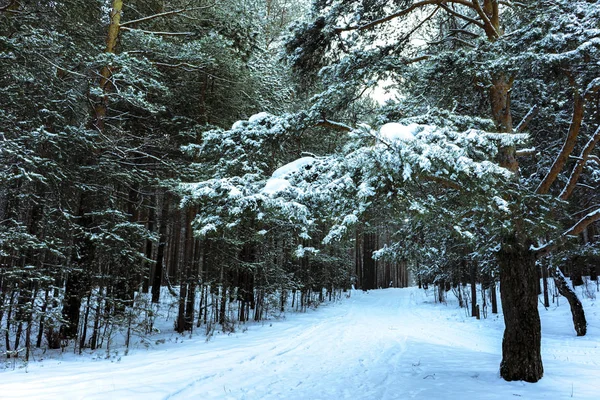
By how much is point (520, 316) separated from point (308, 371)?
398 cm

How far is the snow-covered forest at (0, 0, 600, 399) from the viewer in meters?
4.27

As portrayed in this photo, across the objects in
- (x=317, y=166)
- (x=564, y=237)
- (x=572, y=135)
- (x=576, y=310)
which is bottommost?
(x=576, y=310)

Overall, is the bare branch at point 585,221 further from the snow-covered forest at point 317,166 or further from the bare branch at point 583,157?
the bare branch at point 583,157

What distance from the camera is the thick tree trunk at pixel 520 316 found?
18.8ft

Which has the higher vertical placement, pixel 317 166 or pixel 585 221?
pixel 317 166

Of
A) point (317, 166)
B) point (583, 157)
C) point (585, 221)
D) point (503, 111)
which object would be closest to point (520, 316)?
point (585, 221)

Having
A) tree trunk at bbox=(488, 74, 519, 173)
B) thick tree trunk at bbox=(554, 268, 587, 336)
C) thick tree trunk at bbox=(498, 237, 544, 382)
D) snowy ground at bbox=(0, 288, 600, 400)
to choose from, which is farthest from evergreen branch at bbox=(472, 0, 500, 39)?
thick tree trunk at bbox=(554, 268, 587, 336)

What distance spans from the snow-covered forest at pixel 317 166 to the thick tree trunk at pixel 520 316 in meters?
0.03

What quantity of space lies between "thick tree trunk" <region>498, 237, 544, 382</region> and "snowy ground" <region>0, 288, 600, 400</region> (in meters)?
0.24

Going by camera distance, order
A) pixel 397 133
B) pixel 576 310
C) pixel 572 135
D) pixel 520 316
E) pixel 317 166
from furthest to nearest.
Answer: pixel 576 310
pixel 572 135
pixel 520 316
pixel 317 166
pixel 397 133

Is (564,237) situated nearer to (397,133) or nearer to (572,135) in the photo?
(572,135)

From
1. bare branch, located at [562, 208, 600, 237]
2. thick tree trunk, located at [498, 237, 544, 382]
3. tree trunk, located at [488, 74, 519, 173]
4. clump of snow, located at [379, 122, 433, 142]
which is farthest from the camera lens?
tree trunk, located at [488, 74, 519, 173]

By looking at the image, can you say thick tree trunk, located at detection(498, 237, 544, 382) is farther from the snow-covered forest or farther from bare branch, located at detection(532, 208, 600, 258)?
bare branch, located at detection(532, 208, 600, 258)

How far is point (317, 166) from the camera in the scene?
456cm
